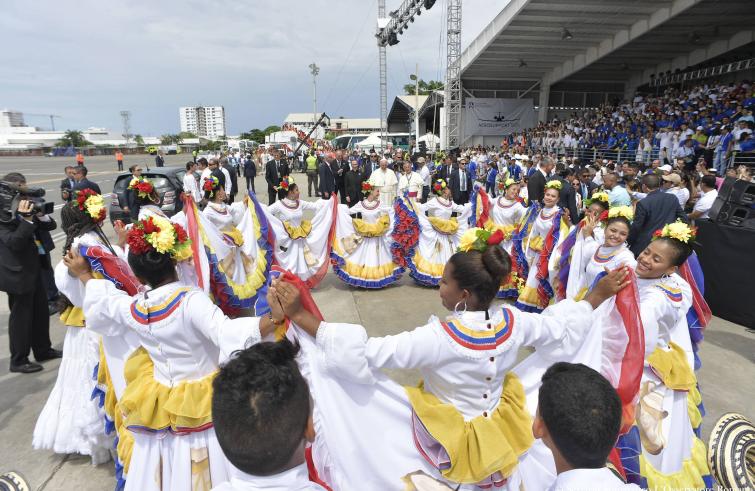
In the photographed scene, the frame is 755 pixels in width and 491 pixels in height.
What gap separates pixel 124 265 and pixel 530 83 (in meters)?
31.9

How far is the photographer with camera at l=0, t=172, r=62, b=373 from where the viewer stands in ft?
13.1

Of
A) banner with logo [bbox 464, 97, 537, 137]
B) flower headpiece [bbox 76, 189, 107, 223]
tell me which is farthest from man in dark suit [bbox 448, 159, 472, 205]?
banner with logo [bbox 464, 97, 537, 137]

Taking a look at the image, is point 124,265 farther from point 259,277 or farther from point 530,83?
point 530,83

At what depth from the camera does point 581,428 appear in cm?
139

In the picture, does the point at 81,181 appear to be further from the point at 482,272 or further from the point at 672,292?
the point at 672,292

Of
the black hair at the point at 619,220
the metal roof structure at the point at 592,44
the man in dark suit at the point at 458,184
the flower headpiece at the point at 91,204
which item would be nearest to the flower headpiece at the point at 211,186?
the flower headpiece at the point at 91,204

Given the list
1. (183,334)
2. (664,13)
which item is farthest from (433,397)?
(664,13)

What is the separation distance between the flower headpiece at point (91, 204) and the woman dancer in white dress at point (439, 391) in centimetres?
227

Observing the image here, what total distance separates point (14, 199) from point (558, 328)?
4569 mm

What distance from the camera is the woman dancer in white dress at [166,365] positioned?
7.48ft

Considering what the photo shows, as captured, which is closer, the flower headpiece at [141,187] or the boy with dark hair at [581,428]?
the boy with dark hair at [581,428]

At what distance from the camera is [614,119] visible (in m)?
21.0

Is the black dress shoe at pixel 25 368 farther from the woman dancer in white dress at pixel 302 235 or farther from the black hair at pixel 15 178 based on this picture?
the woman dancer in white dress at pixel 302 235

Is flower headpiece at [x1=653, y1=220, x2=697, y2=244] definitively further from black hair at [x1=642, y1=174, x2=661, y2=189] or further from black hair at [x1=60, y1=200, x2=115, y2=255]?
black hair at [x1=60, y1=200, x2=115, y2=255]
